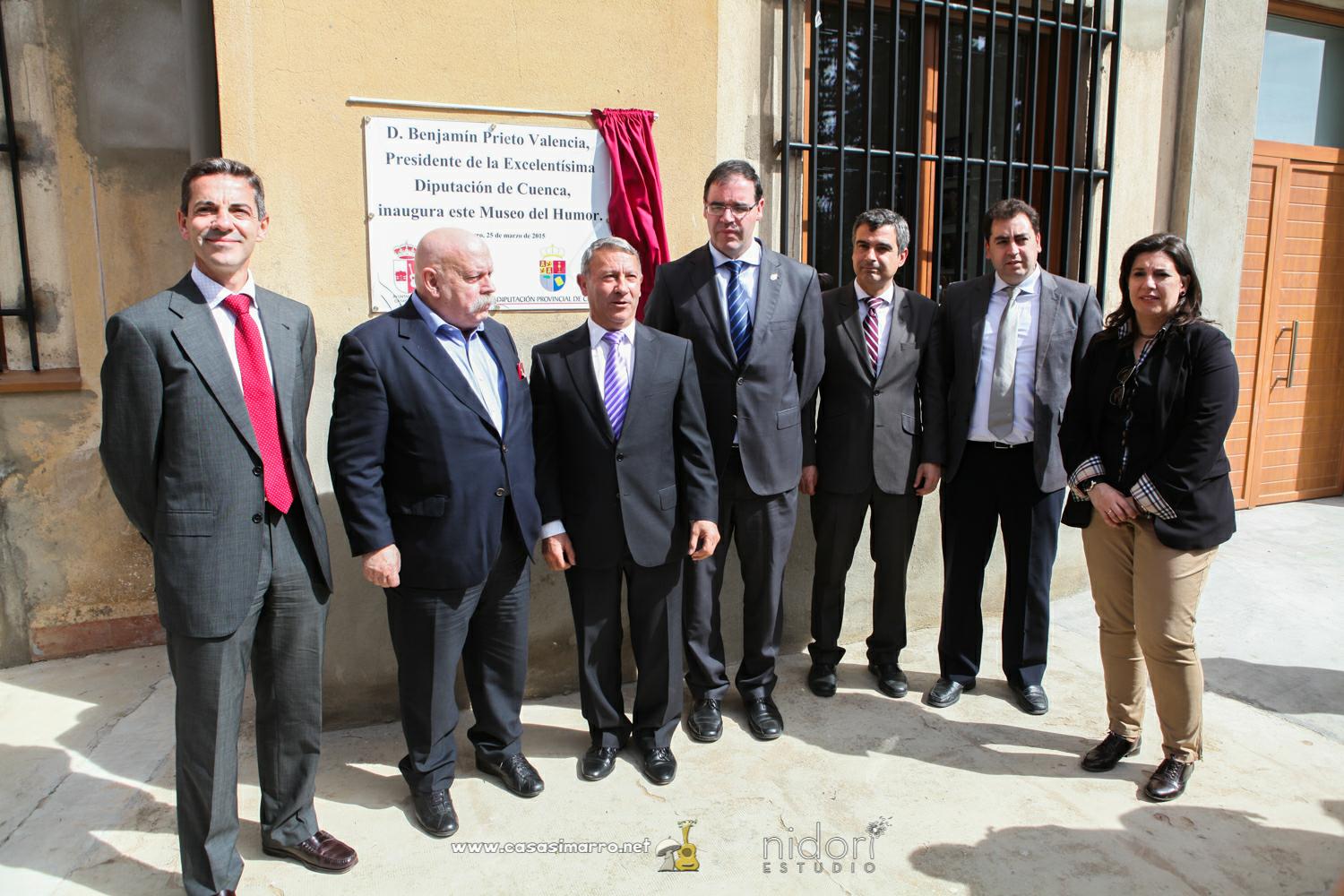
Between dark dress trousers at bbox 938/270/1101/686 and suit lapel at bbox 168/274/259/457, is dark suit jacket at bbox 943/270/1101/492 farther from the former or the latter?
suit lapel at bbox 168/274/259/457

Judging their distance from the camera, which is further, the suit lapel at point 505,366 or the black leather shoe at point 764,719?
the black leather shoe at point 764,719

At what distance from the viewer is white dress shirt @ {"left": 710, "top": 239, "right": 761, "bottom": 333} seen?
339 cm

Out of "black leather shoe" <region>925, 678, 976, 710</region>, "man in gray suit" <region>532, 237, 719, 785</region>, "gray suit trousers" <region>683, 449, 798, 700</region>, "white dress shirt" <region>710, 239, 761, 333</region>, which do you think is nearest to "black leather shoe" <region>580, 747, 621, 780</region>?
"man in gray suit" <region>532, 237, 719, 785</region>

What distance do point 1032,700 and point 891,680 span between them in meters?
0.57

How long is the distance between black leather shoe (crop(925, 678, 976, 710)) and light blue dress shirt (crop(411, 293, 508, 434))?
7.08 feet

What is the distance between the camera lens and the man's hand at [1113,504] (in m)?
2.99

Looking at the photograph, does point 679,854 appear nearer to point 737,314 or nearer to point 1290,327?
point 737,314

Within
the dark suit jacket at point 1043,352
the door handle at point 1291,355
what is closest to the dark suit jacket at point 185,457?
the dark suit jacket at point 1043,352

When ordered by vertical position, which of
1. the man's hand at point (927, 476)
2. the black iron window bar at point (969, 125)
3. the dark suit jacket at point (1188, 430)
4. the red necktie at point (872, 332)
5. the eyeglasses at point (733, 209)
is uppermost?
the black iron window bar at point (969, 125)

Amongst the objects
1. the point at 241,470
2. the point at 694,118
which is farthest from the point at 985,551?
the point at 241,470

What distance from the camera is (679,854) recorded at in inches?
108

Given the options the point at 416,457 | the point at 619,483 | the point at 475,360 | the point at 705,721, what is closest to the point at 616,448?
the point at 619,483

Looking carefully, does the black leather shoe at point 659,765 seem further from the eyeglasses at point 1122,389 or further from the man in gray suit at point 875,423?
the eyeglasses at point 1122,389

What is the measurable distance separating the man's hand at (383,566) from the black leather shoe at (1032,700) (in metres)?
2.56
